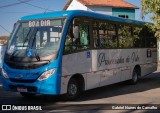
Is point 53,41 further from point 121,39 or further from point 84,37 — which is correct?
point 121,39

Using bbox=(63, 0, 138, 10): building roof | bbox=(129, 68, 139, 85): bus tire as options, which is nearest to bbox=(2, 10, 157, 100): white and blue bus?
bbox=(129, 68, 139, 85): bus tire

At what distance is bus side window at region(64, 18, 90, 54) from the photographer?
10.9 m

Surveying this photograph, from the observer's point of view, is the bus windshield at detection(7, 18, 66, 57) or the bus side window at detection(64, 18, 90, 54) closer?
the bus windshield at detection(7, 18, 66, 57)

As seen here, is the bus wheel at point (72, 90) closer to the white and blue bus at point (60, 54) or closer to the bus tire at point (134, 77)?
the white and blue bus at point (60, 54)

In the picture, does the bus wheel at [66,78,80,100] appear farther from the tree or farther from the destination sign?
the tree

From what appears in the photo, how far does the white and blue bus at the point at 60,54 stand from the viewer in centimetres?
1041

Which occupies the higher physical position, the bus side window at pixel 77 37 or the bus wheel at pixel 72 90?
the bus side window at pixel 77 37

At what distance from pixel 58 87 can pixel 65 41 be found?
1.46 metres

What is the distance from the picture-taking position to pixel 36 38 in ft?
35.9

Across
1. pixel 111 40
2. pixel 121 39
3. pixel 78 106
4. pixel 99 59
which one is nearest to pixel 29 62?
pixel 78 106

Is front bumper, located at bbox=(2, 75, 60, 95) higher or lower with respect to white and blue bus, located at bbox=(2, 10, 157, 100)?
lower

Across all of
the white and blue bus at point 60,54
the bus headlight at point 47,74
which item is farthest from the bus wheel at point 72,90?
the bus headlight at point 47,74

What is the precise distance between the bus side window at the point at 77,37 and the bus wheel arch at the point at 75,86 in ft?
3.08

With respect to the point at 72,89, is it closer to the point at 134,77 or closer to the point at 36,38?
the point at 36,38
